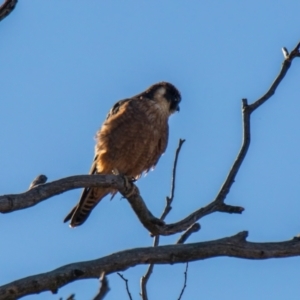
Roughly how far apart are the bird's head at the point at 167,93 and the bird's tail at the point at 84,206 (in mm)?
1145

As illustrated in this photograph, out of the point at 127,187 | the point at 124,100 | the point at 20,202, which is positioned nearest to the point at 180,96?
the point at 124,100

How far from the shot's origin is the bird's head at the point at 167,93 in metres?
7.46

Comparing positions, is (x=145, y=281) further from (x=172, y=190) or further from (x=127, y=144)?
(x=127, y=144)

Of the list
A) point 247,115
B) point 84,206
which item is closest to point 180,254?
point 247,115

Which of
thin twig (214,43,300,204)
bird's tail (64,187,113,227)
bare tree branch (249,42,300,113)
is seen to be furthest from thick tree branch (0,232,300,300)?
bird's tail (64,187,113,227)

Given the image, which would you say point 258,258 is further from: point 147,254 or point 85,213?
point 85,213

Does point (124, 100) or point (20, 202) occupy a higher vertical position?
point (124, 100)

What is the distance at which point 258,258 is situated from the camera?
160 inches

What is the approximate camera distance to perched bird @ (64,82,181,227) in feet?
22.3

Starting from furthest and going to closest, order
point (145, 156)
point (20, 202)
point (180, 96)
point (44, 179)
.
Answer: point (180, 96), point (145, 156), point (44, 179), point (20, 202)

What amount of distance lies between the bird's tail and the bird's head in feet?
3.75

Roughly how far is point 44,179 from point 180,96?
3.50m

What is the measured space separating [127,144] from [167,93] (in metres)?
1.07

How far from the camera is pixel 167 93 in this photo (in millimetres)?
7629
